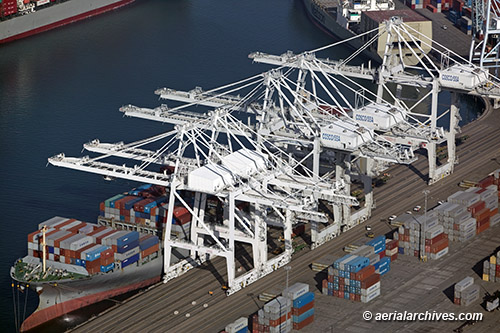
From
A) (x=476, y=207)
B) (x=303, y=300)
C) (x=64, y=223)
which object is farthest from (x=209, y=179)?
(x=476, y=207)

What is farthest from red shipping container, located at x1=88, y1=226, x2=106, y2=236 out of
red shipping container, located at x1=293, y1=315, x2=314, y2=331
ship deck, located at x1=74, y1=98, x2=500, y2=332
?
red shipping container, located at x1=293, y1=315, x2=314, y2=331

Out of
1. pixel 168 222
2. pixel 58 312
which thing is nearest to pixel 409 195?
pixel 168 222

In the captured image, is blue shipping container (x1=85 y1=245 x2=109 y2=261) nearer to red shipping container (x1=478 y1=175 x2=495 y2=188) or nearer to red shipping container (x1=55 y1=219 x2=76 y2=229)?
red shipping container (x1=55 y1=219 x2=76 y2=229)

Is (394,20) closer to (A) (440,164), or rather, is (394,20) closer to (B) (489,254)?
(A) (440,164)

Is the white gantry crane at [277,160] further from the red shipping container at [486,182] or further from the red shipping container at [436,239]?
the red shipping container at [436,239]

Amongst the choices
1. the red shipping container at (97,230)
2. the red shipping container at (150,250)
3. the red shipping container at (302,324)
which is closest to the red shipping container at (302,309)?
the red shipping container at (302,324)

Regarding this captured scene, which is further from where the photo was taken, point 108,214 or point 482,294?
point 108,214

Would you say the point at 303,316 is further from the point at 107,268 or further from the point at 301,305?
the point at 107,268

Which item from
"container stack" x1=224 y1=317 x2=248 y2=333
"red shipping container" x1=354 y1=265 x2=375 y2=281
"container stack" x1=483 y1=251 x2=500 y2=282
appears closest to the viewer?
"container stack" x1=224 y1=317 x2=248 y2=333
